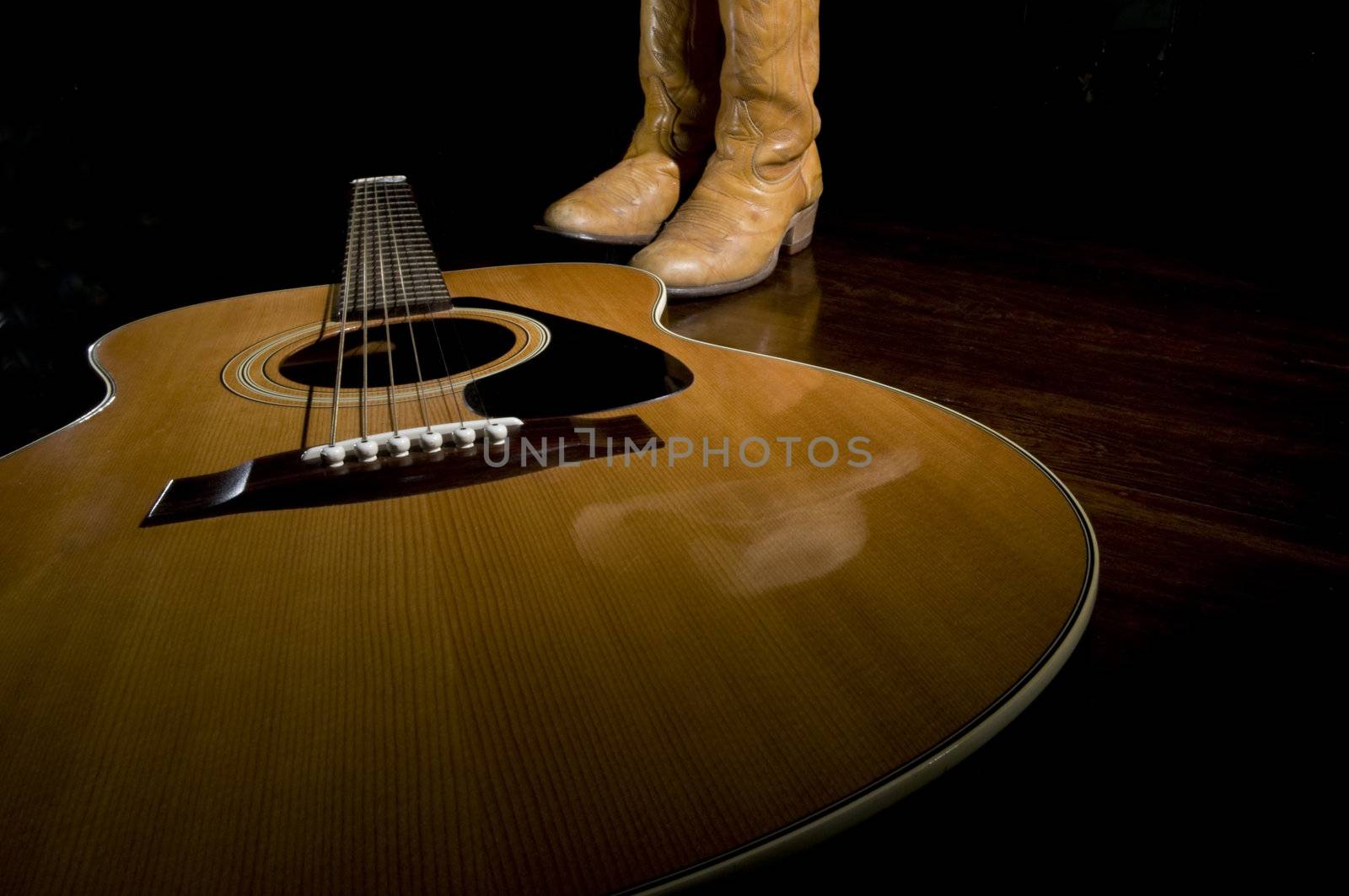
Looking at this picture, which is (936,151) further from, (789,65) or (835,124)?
(789,65)

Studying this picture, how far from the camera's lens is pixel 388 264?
870mm

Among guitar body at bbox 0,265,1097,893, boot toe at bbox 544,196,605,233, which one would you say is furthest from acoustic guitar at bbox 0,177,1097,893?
boot toe at bbox 544,196,605,233

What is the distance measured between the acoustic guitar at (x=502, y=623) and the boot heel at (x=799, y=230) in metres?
0.95

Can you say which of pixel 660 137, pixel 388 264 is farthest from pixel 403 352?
pixel 660 137

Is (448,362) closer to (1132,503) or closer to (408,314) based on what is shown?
(408,314)

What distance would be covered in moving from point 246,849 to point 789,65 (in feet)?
4.47

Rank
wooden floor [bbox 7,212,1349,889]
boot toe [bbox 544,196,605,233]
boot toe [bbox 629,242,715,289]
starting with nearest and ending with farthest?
wooden floor [bbox 7,212,1349,889]
boot toe [bbox 629,242,715,289]
boot toe [bbox 544,196,605,233]

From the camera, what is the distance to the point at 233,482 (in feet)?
1.56

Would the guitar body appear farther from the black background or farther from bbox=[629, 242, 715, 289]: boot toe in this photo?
bbox=[629, 242, 715, 289]: boot toe

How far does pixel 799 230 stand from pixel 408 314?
3.20 feet

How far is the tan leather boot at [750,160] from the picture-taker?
4.09 feet

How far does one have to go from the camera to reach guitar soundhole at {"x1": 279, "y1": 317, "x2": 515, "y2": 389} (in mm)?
651

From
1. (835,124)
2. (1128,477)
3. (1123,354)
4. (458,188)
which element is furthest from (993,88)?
(1128,477)

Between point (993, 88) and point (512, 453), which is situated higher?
point (993, 88)
